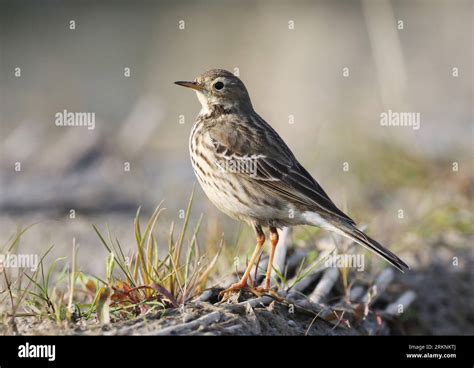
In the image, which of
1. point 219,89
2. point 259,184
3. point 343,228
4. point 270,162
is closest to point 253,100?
point 219,89

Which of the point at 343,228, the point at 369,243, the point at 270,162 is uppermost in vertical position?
the point at 270,162

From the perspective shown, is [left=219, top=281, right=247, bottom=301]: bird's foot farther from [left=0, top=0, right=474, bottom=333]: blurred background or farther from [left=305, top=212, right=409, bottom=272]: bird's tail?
[left=0, top=0, right=474, bottom=333]: blurred background

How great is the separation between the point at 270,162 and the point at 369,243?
3.38ft

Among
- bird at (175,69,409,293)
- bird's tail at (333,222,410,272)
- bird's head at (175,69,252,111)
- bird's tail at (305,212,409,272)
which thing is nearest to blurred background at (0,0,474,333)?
bird at (175,69,409,293)

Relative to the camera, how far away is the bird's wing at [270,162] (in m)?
6.32

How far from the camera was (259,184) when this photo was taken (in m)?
6.34

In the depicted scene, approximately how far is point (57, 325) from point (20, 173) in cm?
613

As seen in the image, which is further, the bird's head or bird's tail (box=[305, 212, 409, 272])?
the bird's head

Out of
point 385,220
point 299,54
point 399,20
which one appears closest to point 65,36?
point 299,54

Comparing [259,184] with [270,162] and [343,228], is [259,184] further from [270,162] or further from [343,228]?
[343,228]

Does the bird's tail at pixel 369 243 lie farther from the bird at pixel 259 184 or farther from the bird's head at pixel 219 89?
the bird's head at pixel 219 89

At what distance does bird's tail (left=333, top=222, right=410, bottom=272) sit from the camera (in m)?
5.87

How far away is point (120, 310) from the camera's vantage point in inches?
206

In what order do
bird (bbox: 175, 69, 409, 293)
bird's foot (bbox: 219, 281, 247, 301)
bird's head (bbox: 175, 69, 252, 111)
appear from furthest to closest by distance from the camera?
bird's head (bbox: 175, 69, 252, 111) < bird (bbox: 175, 69, 409, 293) < bird's foot (bbox: 219, 281, 247, 301)
